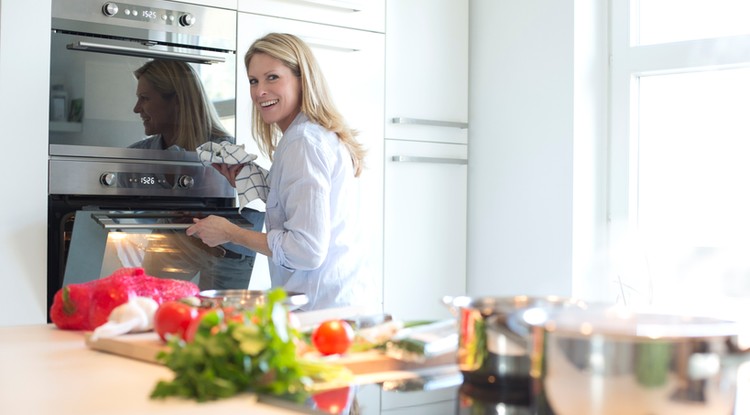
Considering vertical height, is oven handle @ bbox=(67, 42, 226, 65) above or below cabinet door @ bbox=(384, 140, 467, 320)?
above

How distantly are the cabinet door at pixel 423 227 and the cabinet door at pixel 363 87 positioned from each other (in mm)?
47

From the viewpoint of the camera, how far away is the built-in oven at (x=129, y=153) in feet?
8.35

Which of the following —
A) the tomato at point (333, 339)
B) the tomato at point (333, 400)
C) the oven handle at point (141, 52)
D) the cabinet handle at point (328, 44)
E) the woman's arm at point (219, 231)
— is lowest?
the tomato at point (333, 400)

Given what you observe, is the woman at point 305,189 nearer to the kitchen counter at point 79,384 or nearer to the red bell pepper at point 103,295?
the red bell pepper at point 103,295

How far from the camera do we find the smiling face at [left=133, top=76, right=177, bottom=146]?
106 inches

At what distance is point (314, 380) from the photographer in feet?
3.45

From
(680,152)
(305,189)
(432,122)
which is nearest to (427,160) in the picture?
(432,122)

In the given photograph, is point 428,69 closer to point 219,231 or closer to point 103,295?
point 219,231

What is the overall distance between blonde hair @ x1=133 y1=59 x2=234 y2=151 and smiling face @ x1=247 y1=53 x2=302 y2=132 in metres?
0.53

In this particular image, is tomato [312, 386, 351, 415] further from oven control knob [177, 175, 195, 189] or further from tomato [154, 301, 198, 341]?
oven control knob [177, 175, 195, 189]

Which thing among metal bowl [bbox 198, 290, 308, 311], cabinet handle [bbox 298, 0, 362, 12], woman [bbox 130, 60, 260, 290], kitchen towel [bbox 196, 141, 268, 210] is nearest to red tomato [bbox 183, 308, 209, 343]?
metal bowl [bbox 198, 290, 308, 311]

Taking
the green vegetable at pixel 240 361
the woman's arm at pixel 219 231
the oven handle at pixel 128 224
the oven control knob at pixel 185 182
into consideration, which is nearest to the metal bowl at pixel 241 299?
the green vegetable at pixel 240 361

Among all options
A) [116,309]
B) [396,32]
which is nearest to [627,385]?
[116,309]

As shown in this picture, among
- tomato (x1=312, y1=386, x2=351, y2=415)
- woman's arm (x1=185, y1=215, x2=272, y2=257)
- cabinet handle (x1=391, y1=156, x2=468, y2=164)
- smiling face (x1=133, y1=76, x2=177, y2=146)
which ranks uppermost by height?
smiling face (x1=133, y1=76, x2=177, y2=146)
